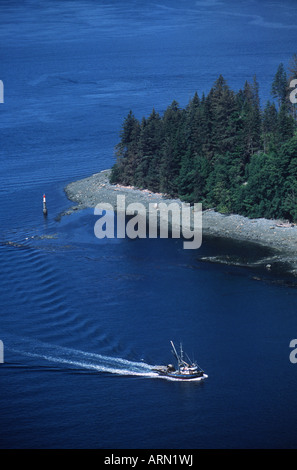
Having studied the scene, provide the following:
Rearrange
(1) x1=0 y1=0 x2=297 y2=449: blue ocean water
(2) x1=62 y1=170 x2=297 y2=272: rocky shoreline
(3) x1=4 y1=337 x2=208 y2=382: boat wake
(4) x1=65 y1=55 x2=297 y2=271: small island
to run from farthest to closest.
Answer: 1. (4) x1=65 y1=55 x2=297 y2=271: small island
2. (2) x1=62 y1=170 x2=297 y2=272: rocky shoreline
3. (3) x1=4 y1=337 x2=208 y2=382: boat wake
4. (1) x1=0 y1=0 x2=297 y2=449: blue ocean water

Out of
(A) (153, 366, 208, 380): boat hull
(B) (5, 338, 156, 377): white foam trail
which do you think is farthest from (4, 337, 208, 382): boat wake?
(A) (153, 366, 208, 380): boat hull

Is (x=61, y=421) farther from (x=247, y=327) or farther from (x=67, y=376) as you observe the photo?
(x=247, y=327)

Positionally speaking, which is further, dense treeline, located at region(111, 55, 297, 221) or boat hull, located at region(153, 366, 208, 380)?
dense treeline, located at region(111, 55, 297, 221)

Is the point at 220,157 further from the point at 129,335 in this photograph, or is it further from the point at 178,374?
the point at 178,374

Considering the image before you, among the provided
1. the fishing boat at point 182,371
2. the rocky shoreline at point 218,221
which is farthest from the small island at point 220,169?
the fishing boat at point 182,371

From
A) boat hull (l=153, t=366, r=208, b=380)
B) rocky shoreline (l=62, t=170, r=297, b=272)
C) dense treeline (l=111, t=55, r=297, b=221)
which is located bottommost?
boat hull (l=153, t=366, r=208, b=380)

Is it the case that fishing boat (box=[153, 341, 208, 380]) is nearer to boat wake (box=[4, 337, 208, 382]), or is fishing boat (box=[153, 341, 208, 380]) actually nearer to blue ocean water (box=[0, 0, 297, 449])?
boat wake (box=[4, 337, 208, 382])

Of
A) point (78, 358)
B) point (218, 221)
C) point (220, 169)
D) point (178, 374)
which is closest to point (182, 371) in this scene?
point (178, 374)
